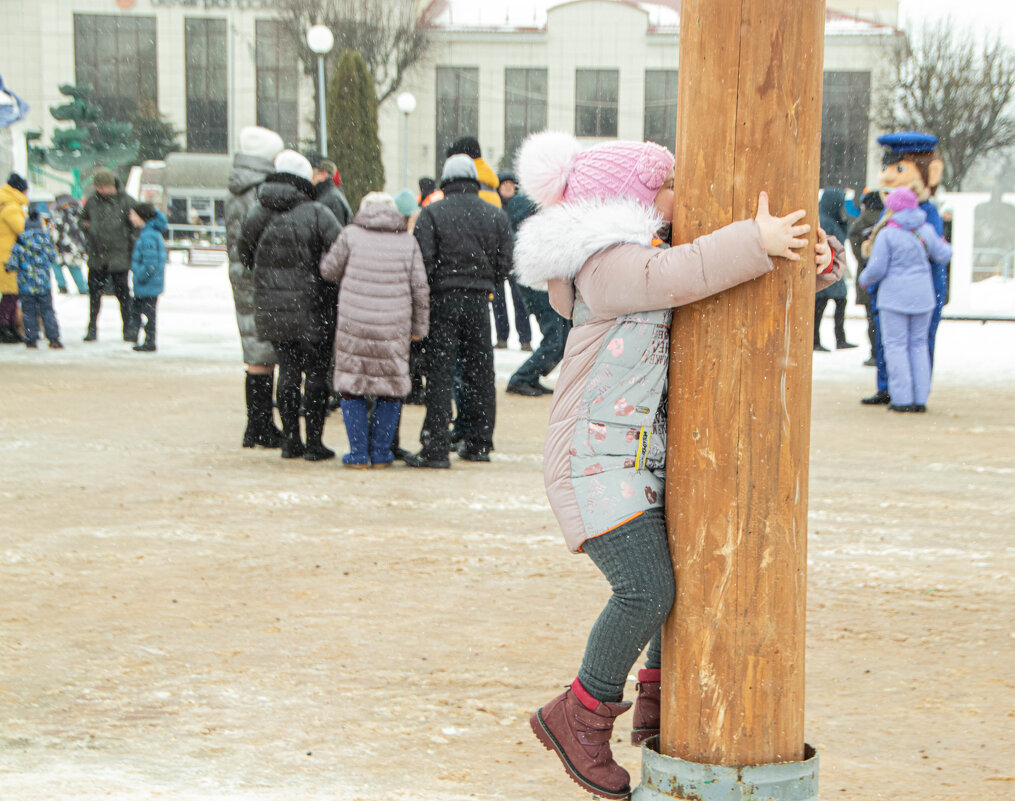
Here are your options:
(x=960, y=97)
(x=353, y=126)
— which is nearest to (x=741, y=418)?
(x=353, y=126)

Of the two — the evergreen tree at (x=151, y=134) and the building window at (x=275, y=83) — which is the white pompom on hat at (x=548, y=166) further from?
the evergreen tree at (x=151, y=134)

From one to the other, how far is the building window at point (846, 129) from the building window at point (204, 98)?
2175 cm

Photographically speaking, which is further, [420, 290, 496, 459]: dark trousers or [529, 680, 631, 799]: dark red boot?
[420, 290, 496, 459]: dark trousers

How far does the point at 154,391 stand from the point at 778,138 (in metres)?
9.27

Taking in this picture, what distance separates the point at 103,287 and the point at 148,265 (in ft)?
4.66

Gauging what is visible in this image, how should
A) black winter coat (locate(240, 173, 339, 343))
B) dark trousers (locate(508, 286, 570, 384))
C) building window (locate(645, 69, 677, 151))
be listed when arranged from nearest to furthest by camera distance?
1. black winter coat (locate(240, 173, 339, 343))
2. dark trousers (locate(508, 286, 570, 384))
3. building window (locate(645, 69, 677, 151))

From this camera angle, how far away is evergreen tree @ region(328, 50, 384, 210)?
33.0m

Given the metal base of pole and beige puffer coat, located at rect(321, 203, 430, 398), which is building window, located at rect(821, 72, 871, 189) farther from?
the metal base of pole

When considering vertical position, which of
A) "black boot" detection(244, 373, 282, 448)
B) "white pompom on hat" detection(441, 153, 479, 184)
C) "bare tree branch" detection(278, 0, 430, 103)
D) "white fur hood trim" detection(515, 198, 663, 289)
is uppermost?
"bare tree branch" detection(278, 0, 430, 103)

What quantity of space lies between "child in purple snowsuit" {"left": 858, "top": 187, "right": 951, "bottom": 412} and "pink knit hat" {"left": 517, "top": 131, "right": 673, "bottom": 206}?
7621 millimetres

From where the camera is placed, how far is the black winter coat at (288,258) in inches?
294

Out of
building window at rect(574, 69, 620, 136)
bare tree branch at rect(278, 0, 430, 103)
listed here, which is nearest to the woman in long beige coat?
bare tree branch at rect(278, 0, 430, 103)

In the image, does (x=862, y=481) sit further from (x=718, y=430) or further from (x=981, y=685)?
(x=718, y=430)

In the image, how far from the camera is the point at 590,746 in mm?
2779
